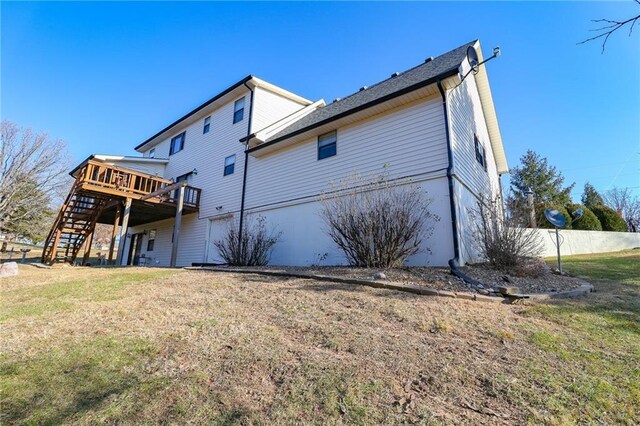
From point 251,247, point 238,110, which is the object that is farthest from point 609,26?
point 238,110

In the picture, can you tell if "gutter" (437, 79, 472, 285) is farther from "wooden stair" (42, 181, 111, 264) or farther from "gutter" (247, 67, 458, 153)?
"wooden stair" (42, 181, 111, 264)

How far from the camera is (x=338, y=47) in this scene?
37.0ft

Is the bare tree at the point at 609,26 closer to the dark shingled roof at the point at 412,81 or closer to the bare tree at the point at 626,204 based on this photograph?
the dark shingled roof at the point at 412,81

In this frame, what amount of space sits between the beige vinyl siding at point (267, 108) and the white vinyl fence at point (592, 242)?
51.5 ft

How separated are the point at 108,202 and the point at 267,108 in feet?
28.1

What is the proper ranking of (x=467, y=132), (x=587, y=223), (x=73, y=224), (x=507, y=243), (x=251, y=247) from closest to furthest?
(x=507, y=243) → (x=467, y=132) → (x=251, y=247) → (x=73, y=224) → (x=587, y=223)

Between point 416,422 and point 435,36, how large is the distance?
12.8m

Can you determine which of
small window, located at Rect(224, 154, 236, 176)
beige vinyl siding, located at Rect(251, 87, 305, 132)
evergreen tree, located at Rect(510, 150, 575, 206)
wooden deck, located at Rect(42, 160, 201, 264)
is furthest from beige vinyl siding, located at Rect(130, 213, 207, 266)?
evergreen tree, located at Rect(510, 150, 575, 206)

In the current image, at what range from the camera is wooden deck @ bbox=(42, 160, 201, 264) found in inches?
497

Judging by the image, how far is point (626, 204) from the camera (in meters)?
30.3

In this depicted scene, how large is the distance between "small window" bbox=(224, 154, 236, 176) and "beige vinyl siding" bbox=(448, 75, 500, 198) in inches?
378

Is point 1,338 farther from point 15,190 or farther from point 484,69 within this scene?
point 15,190

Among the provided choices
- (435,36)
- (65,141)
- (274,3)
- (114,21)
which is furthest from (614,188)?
(65,141)

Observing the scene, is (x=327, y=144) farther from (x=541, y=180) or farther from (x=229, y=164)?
(x=541, y=180)
